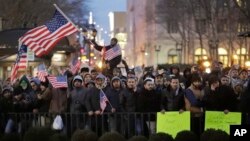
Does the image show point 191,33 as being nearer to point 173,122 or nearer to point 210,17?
point 210,17

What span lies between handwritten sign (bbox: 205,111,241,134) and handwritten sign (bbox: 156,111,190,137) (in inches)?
16.4

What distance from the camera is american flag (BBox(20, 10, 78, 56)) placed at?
17370 millimetres

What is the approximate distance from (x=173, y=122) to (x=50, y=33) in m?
4.64

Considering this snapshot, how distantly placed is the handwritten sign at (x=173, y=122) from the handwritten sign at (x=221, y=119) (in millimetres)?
416

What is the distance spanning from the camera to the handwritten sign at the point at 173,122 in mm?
14297

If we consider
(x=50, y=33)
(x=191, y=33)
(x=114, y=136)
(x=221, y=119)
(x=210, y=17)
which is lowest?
(x=114, y=136)

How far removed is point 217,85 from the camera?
15992mm

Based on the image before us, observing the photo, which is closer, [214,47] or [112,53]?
[112,53]

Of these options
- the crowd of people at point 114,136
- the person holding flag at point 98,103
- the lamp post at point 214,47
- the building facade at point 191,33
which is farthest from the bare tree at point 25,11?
the crowd of people at point 114,136

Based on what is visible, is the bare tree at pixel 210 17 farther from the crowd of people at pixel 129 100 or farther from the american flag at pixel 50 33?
the crowd of people at pixel 129 100

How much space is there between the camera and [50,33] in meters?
17.5

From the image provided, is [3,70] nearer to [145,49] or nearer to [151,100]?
[151,100]

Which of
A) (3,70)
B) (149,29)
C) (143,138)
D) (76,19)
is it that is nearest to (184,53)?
(149,29)

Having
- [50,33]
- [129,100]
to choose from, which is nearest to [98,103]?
[129,100]
